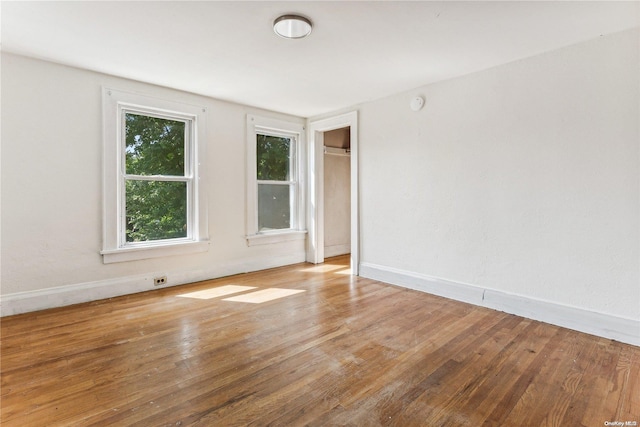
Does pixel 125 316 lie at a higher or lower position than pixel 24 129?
lower

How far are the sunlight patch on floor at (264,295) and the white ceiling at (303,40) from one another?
2.37 metres

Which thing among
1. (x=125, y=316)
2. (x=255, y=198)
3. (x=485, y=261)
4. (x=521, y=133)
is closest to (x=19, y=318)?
(x=125, y=316)

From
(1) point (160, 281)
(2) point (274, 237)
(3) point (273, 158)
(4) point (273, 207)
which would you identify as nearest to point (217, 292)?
(1) point (160, 281)

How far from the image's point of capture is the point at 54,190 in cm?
305

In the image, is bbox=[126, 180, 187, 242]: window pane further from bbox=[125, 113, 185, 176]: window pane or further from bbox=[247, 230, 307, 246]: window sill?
bbox=[247, 230, 307, 246]: window sill

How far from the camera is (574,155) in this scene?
260cm

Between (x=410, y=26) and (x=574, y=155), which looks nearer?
(x=410, y=26)

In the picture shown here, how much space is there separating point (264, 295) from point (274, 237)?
140 centimetres

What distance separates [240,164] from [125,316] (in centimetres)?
232

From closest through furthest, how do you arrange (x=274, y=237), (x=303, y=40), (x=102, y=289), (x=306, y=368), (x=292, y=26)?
(x=306, y=368)
(x=292, y=26)
(x=303, y=40)
(x=102, y=289)
(x=274, y=237)

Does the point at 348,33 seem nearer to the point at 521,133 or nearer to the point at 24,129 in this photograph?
the point at 521,133

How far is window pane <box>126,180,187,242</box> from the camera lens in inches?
140

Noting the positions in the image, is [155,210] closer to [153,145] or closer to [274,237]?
[153,145]

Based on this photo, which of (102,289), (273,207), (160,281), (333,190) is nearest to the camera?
(102,289)
